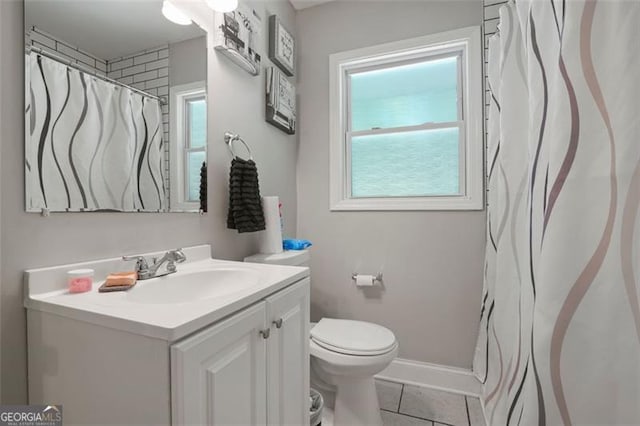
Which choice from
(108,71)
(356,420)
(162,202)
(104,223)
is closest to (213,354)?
(104,223)

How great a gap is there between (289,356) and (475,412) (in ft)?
4.22

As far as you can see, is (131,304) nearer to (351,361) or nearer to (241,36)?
(351,361)

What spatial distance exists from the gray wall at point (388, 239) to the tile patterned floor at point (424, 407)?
0.61 feet

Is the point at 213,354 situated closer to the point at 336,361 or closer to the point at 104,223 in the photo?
→ the point at 104,223

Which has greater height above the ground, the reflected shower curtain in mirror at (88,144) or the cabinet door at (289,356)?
the reflected shower curtain in mirror at (88,144)

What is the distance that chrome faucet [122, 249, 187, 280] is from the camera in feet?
3.12

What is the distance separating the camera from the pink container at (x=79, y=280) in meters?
0.77

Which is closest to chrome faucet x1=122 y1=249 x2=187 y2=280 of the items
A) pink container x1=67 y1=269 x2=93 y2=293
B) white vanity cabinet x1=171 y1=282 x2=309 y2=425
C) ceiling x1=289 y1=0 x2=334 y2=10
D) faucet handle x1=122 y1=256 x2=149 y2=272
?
faucet handle x1=122 y1=256 x2=149 y2=272

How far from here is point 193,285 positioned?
1.05 metres

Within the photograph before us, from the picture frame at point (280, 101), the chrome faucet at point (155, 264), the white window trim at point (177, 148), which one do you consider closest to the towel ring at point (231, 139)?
the white window trim at point (177, 148)

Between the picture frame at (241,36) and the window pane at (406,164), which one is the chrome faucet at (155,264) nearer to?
the picture frame at (241,36)

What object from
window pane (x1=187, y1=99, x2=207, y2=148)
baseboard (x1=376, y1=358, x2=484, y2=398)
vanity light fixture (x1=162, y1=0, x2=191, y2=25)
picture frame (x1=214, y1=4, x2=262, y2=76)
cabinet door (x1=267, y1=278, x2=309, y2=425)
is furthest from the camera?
baseboard (x1=376, y1=358, x2=484, y2=398)
